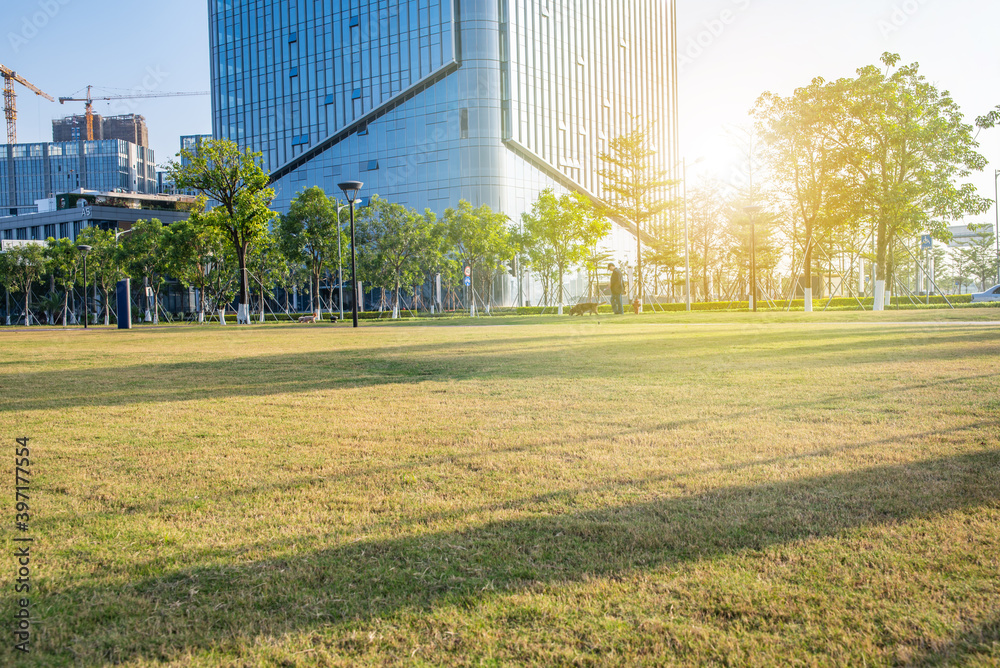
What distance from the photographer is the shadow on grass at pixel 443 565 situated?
2.14 metres

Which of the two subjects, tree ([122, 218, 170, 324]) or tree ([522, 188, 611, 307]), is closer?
tree ([522, 188, 611, 307])

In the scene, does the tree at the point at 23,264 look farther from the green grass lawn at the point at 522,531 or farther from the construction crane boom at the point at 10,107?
the construction crane boom at the point at 10,107

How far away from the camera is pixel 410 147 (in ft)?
224

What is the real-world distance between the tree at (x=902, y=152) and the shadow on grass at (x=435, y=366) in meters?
23.3

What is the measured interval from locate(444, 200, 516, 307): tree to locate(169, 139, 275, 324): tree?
16579 millimetres

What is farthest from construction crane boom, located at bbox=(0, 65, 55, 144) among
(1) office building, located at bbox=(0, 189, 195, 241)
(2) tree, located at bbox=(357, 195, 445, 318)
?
(2) tree, located at bbox=(357, 195, 445, 318)

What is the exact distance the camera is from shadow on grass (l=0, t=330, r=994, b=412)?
315 inches

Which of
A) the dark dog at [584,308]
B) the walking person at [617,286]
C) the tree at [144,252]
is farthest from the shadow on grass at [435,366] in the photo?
the tree at [144,252]

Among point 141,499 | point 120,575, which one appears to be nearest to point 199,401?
point 141,499

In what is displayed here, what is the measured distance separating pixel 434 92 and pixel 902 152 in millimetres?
45322

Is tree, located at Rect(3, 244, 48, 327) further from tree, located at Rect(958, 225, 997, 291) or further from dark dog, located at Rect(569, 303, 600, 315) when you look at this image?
tree, located at Rect(958, 225, 997, 291)

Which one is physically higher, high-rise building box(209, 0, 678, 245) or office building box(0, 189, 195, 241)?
high-rise building box(209, 0, 678, 245)

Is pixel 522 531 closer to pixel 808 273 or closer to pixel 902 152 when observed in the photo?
pixel 808 273

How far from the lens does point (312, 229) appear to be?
152 feet
